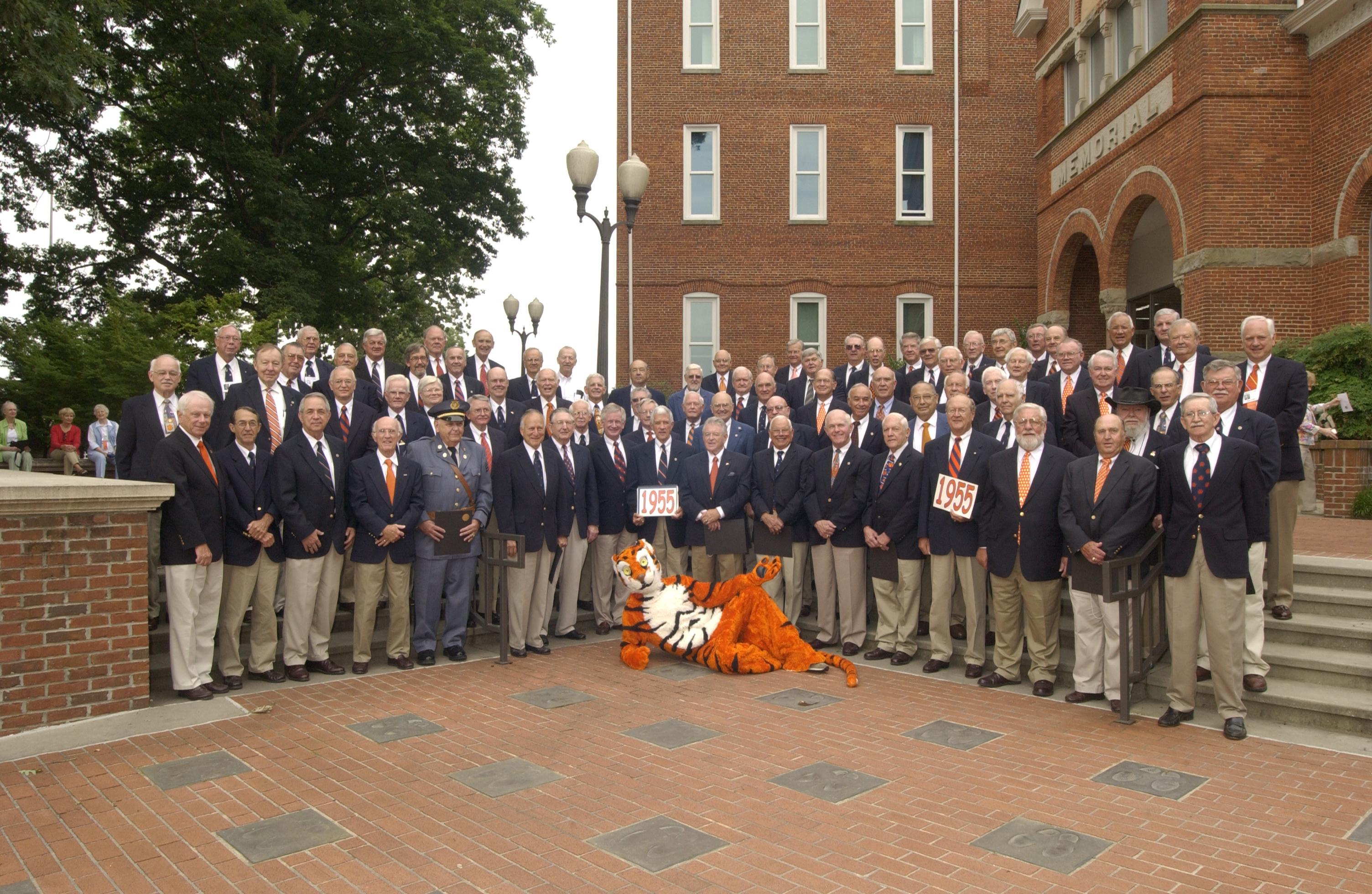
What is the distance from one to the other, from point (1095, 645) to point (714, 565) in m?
3.80

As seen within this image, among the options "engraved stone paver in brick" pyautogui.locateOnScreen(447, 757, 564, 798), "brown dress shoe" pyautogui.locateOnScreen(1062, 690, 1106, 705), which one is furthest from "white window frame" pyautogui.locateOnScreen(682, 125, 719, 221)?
"engraved stone paver in brick" pyautogui.locateOnScreen(447, 757, 564, 798)

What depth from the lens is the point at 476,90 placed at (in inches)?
1065

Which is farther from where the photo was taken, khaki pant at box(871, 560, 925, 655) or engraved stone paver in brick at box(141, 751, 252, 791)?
khaki pant at box(871, 560, 925, 655)

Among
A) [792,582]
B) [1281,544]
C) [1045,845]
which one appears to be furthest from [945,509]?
[1045,845]

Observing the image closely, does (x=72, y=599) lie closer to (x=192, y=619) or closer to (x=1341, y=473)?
(x=192, y=619)

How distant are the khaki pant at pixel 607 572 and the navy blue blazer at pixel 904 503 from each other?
2.67 meters

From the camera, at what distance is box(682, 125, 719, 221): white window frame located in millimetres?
24594

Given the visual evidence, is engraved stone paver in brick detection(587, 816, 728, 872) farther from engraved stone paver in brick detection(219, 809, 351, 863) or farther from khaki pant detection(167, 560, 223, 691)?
khaki pant detection(167, 560, 223, 691)

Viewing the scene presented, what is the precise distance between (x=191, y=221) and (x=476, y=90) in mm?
8288

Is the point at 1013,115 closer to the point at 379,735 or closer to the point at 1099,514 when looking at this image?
the point at 1099,514

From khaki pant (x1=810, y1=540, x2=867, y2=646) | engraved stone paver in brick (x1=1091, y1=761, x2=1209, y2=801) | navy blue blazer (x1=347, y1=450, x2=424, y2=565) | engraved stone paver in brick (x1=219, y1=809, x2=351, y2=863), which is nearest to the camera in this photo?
engraved stone paver in brick (x1=219, y1=809, x2=351, y2=863)

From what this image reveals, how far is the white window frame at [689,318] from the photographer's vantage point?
24.7m

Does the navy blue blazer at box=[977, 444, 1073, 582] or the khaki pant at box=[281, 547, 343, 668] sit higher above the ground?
the navy blue blazer at box=[977, 444, 1073, 582]

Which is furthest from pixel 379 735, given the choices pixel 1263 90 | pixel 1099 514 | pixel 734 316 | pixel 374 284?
pixel 374 284
